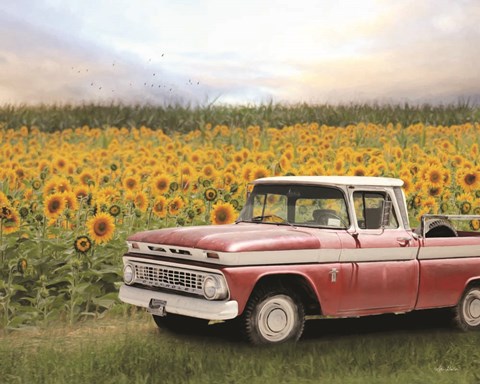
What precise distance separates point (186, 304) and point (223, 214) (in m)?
2.81

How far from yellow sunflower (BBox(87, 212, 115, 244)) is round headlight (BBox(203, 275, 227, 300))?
8.22 feet

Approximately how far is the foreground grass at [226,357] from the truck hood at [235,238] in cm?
80

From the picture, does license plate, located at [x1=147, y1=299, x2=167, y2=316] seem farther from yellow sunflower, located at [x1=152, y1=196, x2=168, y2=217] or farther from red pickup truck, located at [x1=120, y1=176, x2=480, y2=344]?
yellow sunflower, located at [x1=152, y1=196, x2=168, y2=217]

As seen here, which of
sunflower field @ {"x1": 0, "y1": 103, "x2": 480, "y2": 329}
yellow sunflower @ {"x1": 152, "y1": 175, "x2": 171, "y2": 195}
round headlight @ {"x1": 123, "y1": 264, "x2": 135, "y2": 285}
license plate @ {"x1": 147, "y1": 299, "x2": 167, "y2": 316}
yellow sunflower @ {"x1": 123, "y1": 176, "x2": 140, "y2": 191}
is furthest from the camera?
yellow sunflower @ {"x1": 123, "y1": 176, "x2": 140, "y2": 191}

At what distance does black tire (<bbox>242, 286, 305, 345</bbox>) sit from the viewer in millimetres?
7500

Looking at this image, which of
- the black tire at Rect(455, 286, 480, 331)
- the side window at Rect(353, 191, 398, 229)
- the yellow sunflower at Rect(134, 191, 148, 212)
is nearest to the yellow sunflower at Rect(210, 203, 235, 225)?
the yellow sunflower at Rect(134, 191, 148, 212)

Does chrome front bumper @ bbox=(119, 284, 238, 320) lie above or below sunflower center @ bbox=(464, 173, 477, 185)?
below

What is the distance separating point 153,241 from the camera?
7961 millimetres

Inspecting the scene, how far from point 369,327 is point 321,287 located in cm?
153

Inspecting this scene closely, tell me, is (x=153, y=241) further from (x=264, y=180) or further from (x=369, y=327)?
(x=369, y=327)

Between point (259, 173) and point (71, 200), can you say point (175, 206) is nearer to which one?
point (71, 200)

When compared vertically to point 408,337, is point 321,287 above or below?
above

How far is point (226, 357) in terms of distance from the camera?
7312mm

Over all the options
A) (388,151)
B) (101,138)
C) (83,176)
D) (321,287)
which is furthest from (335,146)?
(321,287)
